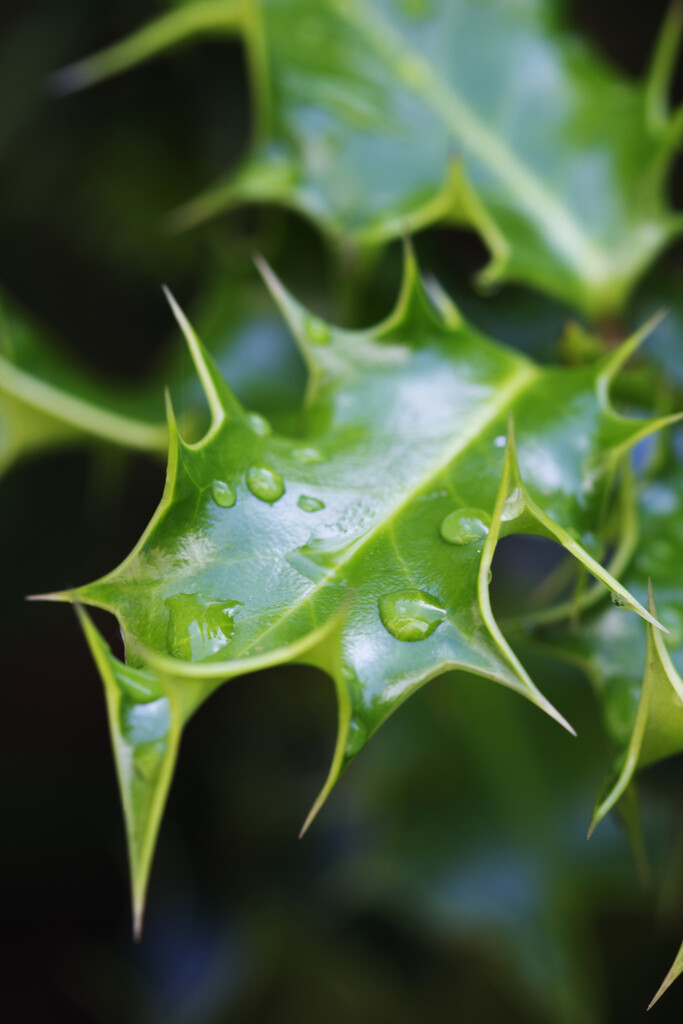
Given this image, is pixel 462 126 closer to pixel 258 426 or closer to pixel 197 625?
pixel 258 426

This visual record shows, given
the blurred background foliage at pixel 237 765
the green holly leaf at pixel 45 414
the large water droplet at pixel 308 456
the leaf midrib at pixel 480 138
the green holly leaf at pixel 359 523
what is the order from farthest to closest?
the blurred background foliage at pixel 237 765 → the leaf midrib at pixel 480 138 → the green holly leaf at pixel 45 414 → the large water droplet at pixel 308 456 → the green holly leaf at pixel 359 523

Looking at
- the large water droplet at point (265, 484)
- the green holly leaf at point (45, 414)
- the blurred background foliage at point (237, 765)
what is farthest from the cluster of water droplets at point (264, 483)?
the blurred background foliage at point (237, 765)

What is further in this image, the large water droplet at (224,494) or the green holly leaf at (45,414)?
the green holly leaf at (45,414)

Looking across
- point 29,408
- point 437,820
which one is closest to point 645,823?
point 437,820

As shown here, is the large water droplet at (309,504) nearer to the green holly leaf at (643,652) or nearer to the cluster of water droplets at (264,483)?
the cluster of water droplets at (264,483)

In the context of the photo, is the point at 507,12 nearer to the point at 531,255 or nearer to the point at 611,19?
the point at 531,255

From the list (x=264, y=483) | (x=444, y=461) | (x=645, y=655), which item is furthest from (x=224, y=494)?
(x=645, y=655)

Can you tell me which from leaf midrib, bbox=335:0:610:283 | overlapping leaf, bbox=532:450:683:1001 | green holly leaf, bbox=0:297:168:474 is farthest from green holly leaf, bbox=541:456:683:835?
green holly leaf, bbox=0:297:168:474
